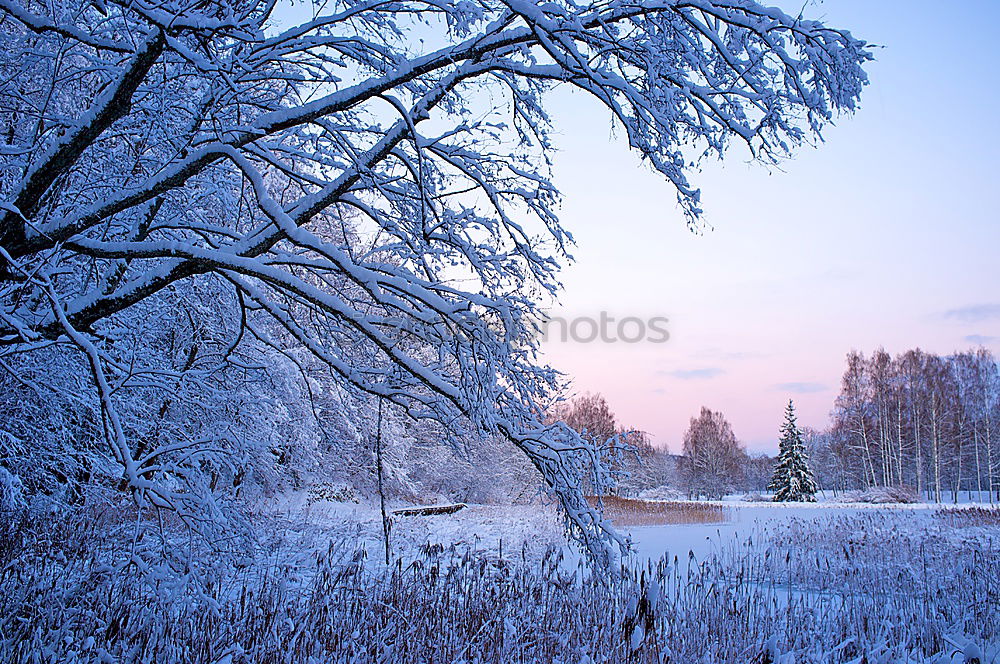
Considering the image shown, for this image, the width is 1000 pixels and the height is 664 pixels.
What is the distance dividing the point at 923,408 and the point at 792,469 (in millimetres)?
7881

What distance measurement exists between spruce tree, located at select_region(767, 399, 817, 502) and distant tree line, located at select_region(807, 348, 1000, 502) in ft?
10.6

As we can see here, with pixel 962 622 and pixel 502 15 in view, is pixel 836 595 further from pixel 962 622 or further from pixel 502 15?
pixel 502 15

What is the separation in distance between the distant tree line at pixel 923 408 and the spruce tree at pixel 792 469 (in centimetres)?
323

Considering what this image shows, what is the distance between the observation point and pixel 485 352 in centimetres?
395

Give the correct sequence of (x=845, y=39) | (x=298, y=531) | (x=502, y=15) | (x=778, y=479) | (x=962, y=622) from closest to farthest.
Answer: (x=845, y=39) < (x=502, y=15) < (x=962, y=622) < (x=298, y=531) < (x=778, y=479)

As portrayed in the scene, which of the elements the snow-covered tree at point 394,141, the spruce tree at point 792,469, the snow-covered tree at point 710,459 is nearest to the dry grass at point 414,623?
the snow-covered tree at point 394,141

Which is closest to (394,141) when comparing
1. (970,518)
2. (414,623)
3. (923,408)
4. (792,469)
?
(414,623)

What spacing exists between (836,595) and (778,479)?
3439 cm

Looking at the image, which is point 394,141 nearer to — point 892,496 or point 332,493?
point 332,493

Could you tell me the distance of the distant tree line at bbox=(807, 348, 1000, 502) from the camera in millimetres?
34625

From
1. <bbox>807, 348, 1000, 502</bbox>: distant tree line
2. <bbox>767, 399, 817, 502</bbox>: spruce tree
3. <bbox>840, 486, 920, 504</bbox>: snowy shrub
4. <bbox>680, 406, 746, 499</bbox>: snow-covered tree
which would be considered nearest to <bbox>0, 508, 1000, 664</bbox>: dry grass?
<bbox>840, 486, 920, 504</bbox>: snowy shrub

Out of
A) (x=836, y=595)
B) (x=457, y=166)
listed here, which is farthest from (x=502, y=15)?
(x=836, y=595)

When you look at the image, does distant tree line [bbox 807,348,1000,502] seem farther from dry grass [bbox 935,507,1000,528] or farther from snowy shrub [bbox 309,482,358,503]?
snowy shrub [bbox 309,482,358,503]

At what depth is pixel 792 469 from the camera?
3669cm
